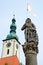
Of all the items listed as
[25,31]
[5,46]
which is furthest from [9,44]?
[25,31]

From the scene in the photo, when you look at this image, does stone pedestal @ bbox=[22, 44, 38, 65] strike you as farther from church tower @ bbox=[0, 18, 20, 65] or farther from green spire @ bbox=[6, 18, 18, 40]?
green spire @ bbox=[6, 18, 18, 40]

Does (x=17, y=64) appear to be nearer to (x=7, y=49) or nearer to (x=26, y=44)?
(x=7, y=49)

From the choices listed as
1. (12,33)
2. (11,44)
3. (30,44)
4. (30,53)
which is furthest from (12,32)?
(30,53)

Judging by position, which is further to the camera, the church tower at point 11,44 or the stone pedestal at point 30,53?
the church tower at point 11,44

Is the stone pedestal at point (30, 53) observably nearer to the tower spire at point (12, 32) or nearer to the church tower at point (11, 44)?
the church tower at point (11, 44)

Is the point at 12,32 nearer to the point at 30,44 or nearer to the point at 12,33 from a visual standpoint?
the point at 12,33

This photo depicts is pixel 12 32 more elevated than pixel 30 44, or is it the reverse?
pixel 12 32

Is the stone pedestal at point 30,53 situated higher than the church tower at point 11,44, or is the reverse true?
the church tower at point 11,44

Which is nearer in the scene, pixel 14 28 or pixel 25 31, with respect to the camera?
pixel 25 31

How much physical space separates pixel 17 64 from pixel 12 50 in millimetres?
13194

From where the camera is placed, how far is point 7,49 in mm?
46219

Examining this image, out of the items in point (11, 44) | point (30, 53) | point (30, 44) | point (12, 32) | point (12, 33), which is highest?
point (12, 32)

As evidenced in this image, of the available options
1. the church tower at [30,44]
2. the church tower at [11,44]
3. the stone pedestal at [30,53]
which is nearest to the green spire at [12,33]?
the church tower at [11,44]

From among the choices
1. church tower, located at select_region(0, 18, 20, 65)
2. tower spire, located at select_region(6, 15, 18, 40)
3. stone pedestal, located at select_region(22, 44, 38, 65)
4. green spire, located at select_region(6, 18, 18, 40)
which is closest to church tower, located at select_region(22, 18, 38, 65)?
stone pedestal, located at select_region(22, 44, 38, 65)
